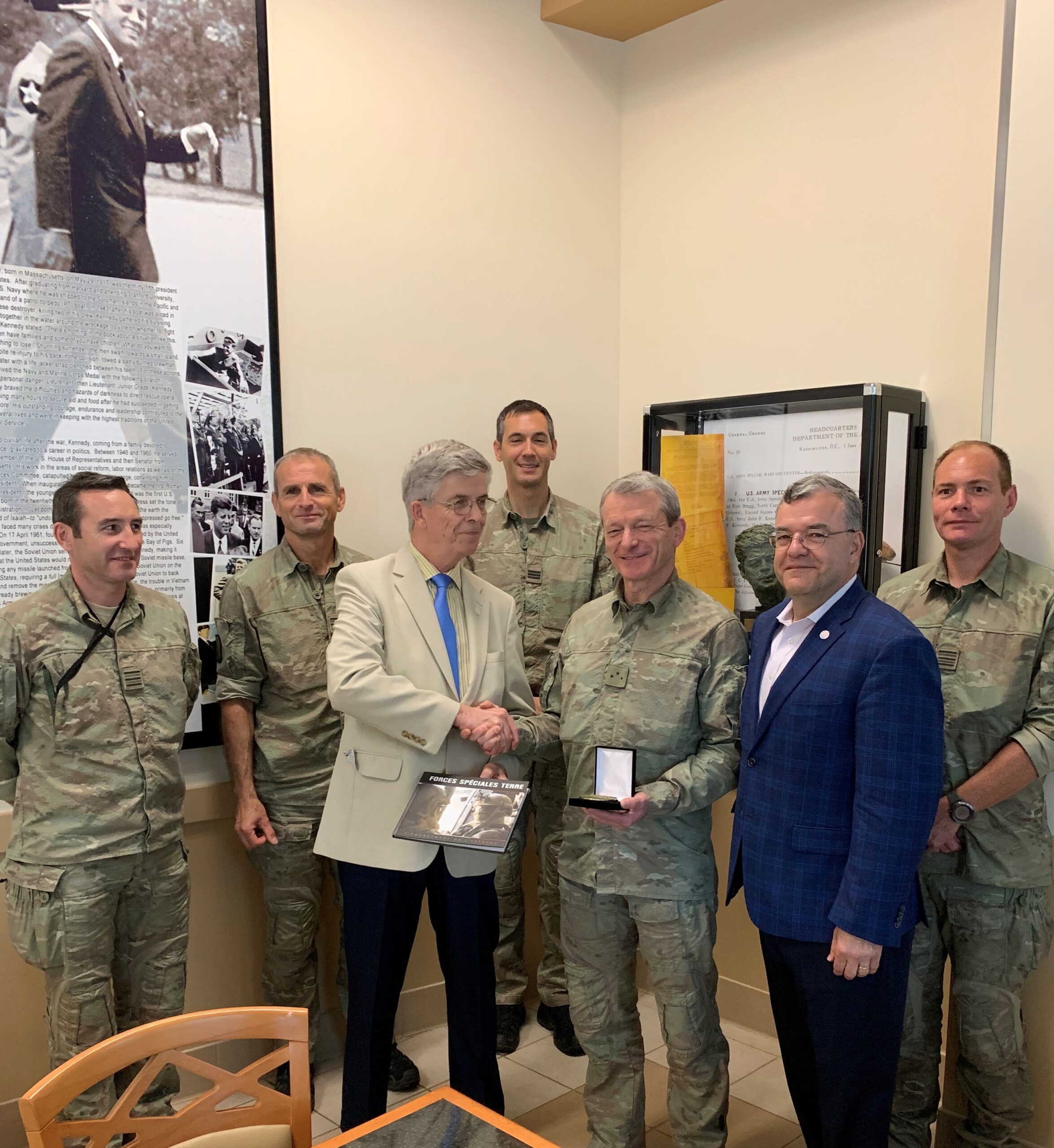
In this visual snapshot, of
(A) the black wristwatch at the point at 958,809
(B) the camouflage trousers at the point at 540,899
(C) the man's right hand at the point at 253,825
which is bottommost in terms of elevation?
(B) the camouflage trousers at the point at 540,899

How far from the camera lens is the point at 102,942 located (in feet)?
8.54

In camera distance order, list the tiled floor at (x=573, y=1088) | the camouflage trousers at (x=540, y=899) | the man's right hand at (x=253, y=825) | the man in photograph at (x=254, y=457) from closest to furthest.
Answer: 1. the tiled floor at (x=573, y=1088)
2. the man's right hand at (x=253, y=825)
3. the man in photograph at (x=254, y=457)
4. the camouflage trousers at (x=540, y=899)

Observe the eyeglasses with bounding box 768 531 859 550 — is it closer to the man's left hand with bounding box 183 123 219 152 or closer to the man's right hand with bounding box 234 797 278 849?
the man's right hand with bounding box 234 797 278 849

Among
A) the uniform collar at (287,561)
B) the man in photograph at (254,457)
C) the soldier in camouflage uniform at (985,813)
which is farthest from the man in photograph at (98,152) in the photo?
the soldier in camouflage uniform at (985,813)

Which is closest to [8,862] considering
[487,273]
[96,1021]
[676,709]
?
[96,1021]

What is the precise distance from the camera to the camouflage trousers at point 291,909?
10.5 ft

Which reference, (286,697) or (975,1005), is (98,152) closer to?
(286,697)

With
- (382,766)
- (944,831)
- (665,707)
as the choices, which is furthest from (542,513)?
(944,831)

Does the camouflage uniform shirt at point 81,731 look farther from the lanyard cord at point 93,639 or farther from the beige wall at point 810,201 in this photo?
the beige wall at point 810,201

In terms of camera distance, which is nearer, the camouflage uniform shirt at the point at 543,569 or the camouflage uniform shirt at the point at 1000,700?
the camouflage uniform shirt at the point at 1000,700

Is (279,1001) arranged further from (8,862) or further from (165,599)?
(165,599)

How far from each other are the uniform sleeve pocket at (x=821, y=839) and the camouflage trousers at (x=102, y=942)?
65.5 inches

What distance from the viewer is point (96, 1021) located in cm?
259

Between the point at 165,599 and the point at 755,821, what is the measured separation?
1700mm
